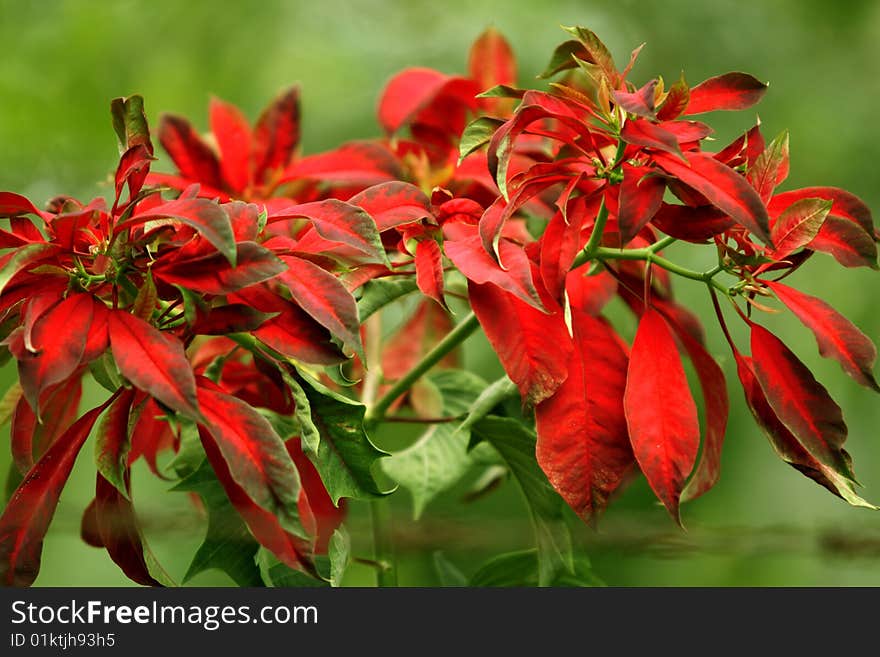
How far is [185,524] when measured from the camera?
592mm

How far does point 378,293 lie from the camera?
423 mm

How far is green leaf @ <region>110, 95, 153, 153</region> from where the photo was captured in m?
0.39

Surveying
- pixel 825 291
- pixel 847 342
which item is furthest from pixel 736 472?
pixel 847 342

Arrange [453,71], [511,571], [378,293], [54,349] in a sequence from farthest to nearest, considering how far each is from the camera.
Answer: [453,71]
[511,571]
[378,293]
[54,349]

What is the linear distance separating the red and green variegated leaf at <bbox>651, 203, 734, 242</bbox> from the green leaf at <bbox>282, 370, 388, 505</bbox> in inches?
4.9

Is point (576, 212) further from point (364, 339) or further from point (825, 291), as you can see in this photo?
point (825, 291)

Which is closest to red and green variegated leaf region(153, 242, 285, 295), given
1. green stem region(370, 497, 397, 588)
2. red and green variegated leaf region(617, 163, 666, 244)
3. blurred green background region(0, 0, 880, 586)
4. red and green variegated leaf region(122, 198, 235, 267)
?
red and green variegated leaf region(122, 198, 235, 267)

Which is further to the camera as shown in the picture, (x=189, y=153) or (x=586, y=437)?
(x=189, y=153)

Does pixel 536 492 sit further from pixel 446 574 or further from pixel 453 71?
pixel 453 71

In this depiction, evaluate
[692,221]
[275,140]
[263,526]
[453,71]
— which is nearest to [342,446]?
[263,526]

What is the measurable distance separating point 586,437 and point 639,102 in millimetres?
114

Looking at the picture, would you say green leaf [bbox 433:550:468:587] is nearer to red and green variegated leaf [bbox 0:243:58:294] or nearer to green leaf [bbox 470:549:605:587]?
green leaf [bbox 470:549:605:587]

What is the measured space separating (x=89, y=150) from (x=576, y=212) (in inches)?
33.6

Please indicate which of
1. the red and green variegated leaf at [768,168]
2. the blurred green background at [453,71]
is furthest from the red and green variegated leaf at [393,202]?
the blurred green background at [453,71]
